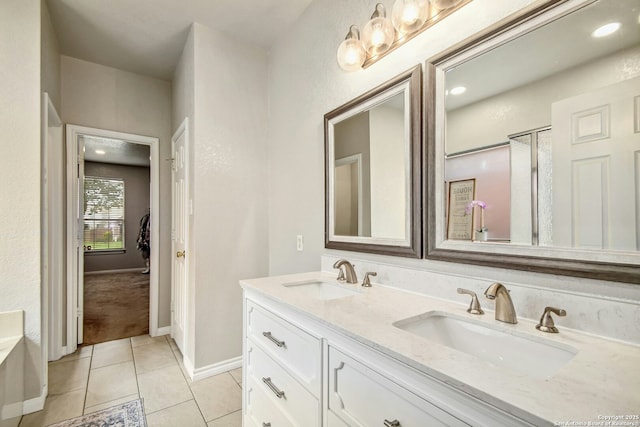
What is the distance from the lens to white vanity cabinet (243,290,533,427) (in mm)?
627

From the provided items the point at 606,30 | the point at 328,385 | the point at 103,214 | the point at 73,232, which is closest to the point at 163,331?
the point at 73,232

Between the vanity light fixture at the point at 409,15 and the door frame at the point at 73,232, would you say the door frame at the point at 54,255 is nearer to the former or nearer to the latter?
the door frame at the point at 73,232

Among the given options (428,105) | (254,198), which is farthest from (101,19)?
(428,105)

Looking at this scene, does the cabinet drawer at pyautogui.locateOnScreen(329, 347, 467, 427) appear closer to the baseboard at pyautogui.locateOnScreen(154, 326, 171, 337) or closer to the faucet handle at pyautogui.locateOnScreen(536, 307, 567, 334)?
the faucet handle at pyautogui.locateOnScreen(536, 307, 567, 334)

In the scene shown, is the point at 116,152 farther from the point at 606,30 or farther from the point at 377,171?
the point at 606,30

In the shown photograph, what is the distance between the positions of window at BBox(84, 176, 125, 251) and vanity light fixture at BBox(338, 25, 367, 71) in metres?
7.11

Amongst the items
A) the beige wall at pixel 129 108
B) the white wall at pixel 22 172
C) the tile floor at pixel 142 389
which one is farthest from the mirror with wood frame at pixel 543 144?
the beige wall at pixel 129 108

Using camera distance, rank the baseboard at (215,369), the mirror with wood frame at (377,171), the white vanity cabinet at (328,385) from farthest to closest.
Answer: the baseboard at (215,369), the mirror with wood frame at (377,171), the white vanity cabinet at (328,385)

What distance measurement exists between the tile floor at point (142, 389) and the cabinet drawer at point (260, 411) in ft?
1.16

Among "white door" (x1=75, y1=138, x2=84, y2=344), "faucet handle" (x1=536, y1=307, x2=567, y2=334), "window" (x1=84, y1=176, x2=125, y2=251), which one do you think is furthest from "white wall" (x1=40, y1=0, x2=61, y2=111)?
"window" (x1=84, y1=176, x2=125, y2=251)

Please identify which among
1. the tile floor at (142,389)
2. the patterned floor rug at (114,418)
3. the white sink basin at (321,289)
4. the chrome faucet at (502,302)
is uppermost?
the chrome faucet at (502,302)

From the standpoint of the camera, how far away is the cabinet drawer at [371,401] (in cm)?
66

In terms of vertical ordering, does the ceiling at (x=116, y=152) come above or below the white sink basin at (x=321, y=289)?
above

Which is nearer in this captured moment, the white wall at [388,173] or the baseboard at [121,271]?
the white wall at [388,173]
